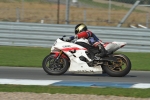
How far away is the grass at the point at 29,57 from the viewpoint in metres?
15.1

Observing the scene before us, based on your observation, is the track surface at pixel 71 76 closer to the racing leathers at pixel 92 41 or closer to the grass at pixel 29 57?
the racing leathers at pixel 92 41

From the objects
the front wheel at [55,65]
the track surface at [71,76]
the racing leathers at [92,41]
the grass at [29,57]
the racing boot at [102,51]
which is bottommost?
the grass at [29,57]

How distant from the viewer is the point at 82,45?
41.4 feet

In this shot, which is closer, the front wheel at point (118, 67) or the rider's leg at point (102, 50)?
the front wheel at point (118, 67)

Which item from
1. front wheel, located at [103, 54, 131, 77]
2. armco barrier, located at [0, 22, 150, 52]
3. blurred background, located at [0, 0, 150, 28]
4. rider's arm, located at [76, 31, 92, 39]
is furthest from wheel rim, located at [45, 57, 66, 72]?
blurred background, located at [0, 0, 150, 28]

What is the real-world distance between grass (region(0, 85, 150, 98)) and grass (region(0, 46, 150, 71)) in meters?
4.51

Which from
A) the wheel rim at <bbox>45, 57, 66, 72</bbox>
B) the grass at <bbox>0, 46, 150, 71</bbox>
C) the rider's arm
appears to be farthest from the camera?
the grass at <bbox>0, 46, 150, 71</bbox>

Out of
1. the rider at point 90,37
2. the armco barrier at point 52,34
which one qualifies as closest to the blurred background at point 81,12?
the armco barrier at point 52,34

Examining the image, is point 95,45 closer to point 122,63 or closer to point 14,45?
point 122,63

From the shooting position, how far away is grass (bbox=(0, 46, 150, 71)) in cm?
1507

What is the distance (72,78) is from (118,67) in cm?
118

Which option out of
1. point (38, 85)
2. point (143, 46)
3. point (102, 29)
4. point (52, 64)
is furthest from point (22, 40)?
point (38, 85)

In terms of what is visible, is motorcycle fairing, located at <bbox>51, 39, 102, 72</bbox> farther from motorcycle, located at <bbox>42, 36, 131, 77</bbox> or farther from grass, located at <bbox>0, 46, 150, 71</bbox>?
grass, located at <bbox>0, 46, 150, 71</bbox>

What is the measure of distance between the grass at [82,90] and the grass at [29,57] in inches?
178
